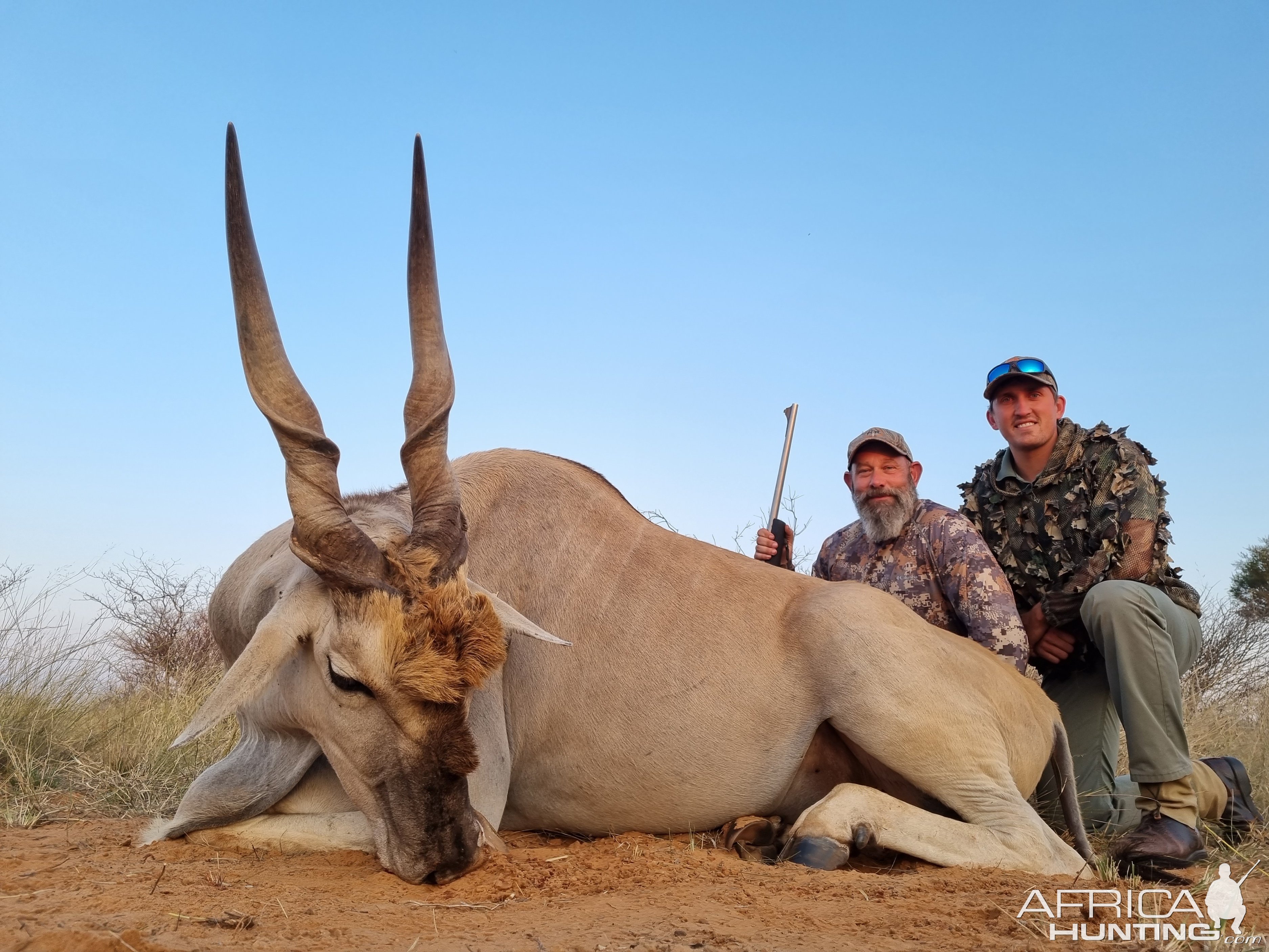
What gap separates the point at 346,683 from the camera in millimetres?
3266

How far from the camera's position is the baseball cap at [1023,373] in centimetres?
566

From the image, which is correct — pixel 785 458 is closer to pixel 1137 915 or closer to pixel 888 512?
pixel 888 512

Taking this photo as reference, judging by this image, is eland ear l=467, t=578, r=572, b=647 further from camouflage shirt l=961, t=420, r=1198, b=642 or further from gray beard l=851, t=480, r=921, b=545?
camouflage shirt l=961, t=420, r=1198, b=642

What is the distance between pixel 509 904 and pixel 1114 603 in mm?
2983

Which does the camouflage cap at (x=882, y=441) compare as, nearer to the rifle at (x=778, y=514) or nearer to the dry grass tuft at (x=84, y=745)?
the rifle at (x=778, y=514)

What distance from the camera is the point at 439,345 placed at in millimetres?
3951

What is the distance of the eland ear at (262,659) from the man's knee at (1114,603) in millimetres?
3277

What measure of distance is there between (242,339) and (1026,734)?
323cm

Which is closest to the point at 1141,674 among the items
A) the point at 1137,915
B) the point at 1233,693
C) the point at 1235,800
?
the point at 1235,800

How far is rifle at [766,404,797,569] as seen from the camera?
21.3ft

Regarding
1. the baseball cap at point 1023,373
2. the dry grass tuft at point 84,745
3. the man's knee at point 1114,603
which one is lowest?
the dry grass tuft at point 84,745

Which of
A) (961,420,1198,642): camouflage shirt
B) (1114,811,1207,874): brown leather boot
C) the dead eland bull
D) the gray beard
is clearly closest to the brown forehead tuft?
the dead eland bull

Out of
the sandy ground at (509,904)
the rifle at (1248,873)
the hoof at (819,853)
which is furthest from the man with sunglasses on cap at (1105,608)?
the hoof at (819,853)

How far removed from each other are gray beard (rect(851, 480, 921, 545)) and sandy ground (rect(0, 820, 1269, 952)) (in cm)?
234
